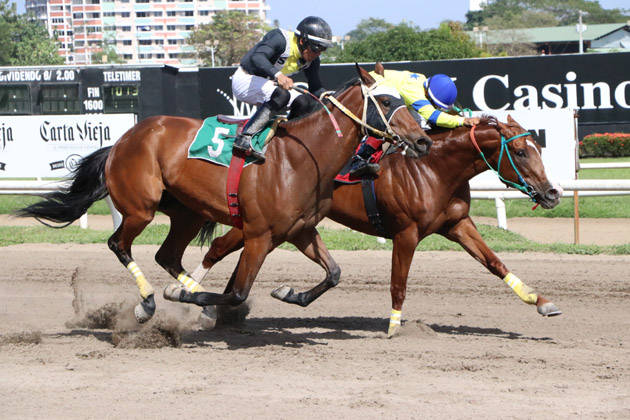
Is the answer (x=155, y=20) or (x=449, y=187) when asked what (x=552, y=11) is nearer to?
(x=155, y=20)

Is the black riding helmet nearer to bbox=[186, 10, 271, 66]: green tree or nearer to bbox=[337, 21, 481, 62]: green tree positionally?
bbox=[337, 21, 481, 62]: green tree

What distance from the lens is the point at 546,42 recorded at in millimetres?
99750

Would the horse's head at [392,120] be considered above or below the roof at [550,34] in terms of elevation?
below

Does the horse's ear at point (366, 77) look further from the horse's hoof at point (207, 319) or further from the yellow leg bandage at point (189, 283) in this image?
the horse's hoof at point (207, 319)

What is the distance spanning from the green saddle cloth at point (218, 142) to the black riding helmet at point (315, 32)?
0.62 metres

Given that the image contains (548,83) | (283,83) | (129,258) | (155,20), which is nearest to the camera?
(283,83)

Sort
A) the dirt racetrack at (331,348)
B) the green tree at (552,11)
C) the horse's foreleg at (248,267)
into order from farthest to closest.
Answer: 1. the green tree at (552,11)
2. the horse's foreleg at (248,267)
3. the dirt racetrack at (331,348)

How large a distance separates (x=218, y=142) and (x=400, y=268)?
1586 millimetres

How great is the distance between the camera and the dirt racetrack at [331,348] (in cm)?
445

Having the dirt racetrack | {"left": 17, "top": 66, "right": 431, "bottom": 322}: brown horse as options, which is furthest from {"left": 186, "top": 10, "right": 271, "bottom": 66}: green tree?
{"left": 17, "top": 66, "right": 431, "bottom": 322}: brown horse

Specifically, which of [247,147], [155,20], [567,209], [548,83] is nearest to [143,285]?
[247,147]

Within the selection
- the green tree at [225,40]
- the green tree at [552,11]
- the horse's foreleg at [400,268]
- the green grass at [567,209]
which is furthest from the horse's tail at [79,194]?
the green tree at [552,11]

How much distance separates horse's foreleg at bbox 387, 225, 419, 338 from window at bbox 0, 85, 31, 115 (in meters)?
17.0

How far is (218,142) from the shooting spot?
6.05 metres
